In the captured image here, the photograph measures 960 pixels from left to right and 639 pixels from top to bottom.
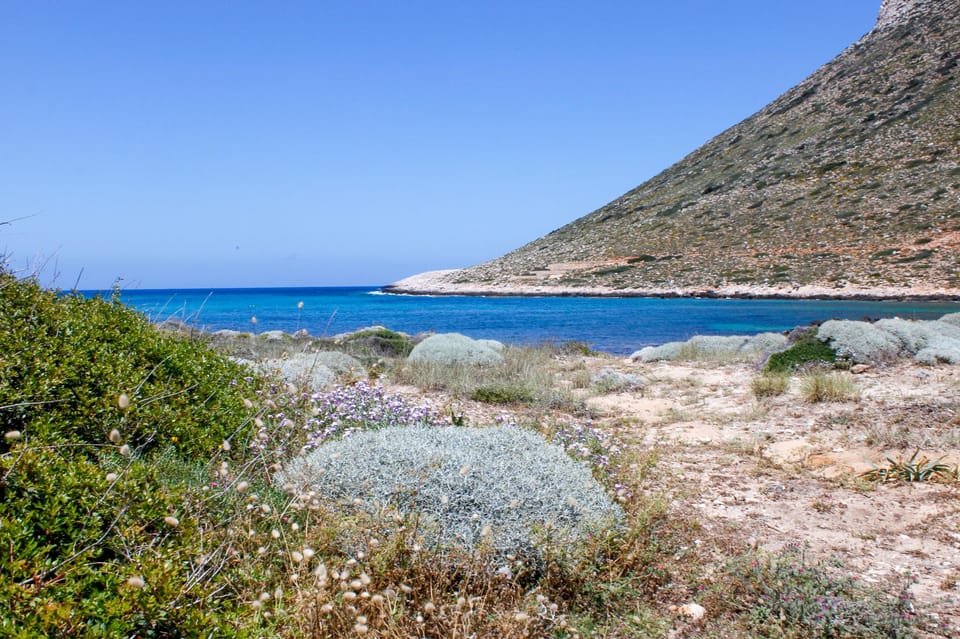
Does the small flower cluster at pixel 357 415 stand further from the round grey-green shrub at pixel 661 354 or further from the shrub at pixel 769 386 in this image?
the round grey-green shrub at pixel 661 354

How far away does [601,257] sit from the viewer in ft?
203

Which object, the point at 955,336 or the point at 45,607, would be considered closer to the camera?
the point at 45,607

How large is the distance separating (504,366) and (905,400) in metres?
6.16

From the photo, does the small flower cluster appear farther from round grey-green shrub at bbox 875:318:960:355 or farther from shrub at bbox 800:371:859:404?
round grey-green shrub at bbox 875:318:960:355

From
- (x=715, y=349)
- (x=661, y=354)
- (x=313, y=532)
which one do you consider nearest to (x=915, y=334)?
(x=715, y=349)

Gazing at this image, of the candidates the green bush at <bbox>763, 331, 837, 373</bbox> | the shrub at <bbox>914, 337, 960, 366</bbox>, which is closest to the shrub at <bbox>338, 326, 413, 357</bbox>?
the green bush at <bbox>763, 331, 837, 373</bbox>

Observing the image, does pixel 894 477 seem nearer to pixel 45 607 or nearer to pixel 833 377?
pixel 833 377

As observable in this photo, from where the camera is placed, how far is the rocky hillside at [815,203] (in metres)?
43.1

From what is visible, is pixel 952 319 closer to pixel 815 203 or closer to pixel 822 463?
pixel 822 463

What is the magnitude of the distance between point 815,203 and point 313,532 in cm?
5810

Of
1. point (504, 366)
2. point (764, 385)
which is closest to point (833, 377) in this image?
point (764, 385)

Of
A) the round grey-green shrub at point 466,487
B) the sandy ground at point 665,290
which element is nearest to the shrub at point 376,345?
the round grey-green shrub at point 466,487

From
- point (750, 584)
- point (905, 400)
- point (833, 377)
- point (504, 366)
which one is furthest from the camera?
point (504, 366)

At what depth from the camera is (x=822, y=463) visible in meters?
5.73
